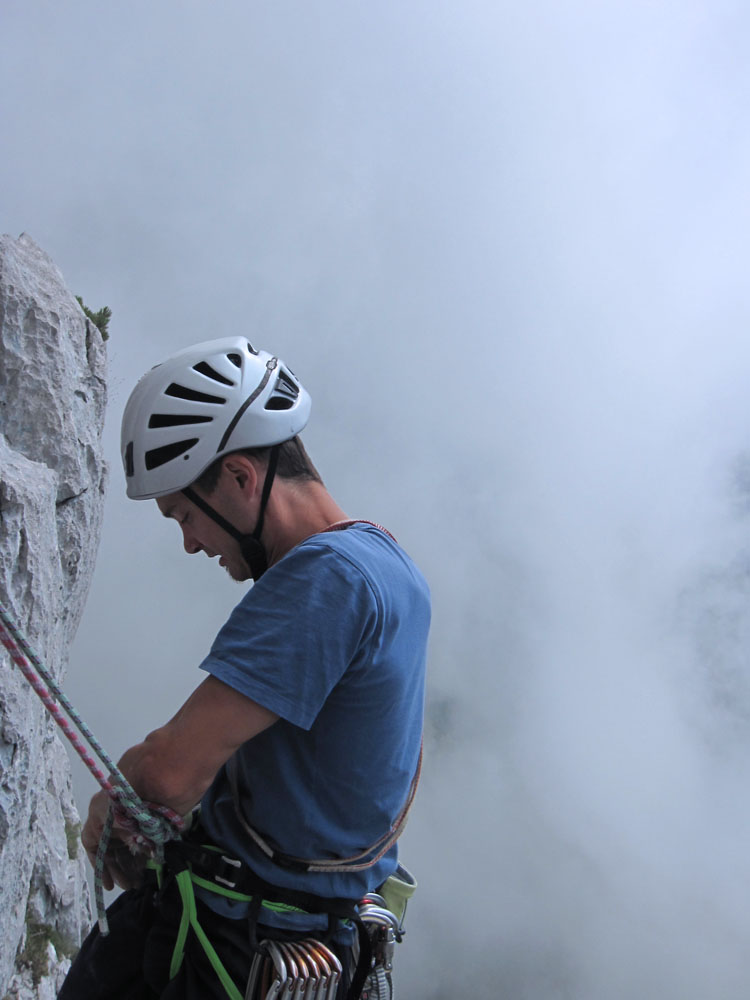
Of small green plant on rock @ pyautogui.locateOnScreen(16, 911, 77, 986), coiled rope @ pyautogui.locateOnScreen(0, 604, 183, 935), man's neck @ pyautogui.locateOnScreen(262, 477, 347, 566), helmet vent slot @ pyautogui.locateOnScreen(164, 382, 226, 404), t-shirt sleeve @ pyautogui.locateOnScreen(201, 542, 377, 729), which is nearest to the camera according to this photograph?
t-shirt sleeve @ pyautogui.locateOnScreen(201, 542, 377, 729)

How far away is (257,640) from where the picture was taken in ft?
5.49

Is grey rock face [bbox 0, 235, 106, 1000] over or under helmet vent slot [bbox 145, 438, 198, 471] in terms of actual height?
under

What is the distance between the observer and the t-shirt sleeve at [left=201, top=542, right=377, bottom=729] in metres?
1.65

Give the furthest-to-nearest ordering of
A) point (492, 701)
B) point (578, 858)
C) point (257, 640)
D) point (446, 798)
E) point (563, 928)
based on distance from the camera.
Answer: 1. point (492, 701)
2. point (446, 798)
3. point (578, 858)
4. point (563, 928)
5. point (257, 640)

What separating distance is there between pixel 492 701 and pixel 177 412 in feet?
540

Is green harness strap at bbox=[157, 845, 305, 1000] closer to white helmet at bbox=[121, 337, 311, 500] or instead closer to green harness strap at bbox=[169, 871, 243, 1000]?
green harness strap at bbox=[169, 871, 243, 1000]

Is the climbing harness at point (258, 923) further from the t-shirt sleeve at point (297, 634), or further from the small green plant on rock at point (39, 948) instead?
the small green plant on rock at point (39, 948)

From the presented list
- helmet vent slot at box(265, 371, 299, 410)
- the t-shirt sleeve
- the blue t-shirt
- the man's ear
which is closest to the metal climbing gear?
the blue t-shirt

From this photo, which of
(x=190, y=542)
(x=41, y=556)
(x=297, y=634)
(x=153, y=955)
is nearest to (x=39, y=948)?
(x=41, y=556)

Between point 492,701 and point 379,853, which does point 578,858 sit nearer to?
point 492,701

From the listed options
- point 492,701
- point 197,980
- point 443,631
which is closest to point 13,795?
point 197,980

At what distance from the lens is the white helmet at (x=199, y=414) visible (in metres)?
2.14

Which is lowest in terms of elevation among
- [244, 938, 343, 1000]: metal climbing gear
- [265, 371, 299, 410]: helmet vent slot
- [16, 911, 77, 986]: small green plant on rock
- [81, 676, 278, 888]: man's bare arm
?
[16, 911, 77, 986]: small green plant on rock

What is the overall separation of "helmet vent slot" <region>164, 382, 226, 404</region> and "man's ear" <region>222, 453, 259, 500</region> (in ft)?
0.59
